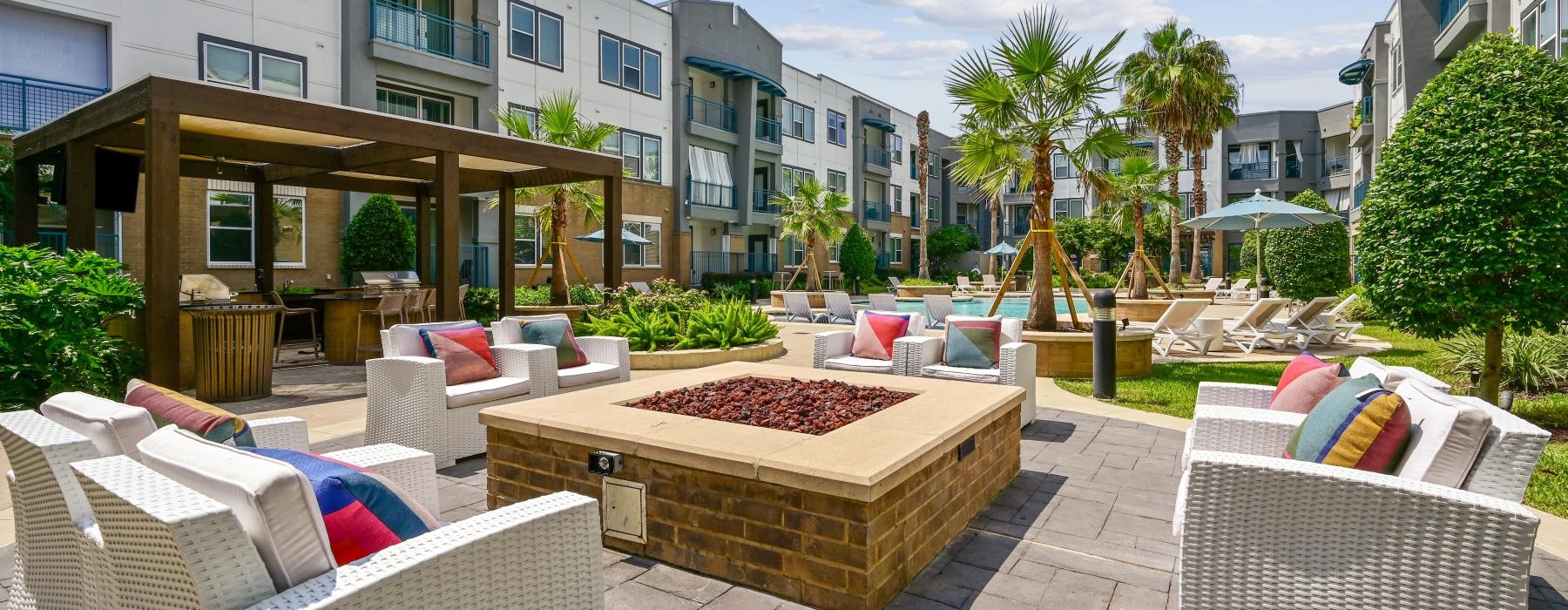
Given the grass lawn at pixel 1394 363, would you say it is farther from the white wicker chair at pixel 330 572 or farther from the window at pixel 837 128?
the window at pixel 837 128

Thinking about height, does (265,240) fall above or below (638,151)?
below

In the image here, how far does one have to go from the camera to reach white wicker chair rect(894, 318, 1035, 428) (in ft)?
20.3

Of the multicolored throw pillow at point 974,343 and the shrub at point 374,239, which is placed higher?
the shrub at point 374,239

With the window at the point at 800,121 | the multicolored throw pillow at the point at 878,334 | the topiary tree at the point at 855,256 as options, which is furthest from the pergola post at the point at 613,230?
the window at the point at 800,121

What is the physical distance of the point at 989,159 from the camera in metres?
10.1

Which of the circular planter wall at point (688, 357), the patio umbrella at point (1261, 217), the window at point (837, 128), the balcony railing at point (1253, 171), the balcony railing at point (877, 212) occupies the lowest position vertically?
the circular planter wall at point (688, 357)

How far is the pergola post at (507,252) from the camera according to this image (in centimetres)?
1247

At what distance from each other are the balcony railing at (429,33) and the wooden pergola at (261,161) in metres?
5.47

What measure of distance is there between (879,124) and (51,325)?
33198 millimetres

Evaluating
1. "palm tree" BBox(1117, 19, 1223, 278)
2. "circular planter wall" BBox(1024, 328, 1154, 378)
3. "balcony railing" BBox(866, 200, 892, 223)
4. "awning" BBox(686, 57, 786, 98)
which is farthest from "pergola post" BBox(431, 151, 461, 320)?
"balcony railing" BBox(866, 200, 892, 223)

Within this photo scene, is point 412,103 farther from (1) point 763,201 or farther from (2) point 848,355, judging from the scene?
(2) point 848,355

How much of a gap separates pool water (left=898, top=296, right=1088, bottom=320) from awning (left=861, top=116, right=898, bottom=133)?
17077mm

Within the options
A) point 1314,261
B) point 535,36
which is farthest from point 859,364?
point 535,36

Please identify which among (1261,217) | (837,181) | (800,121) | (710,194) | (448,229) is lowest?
(448,229)
